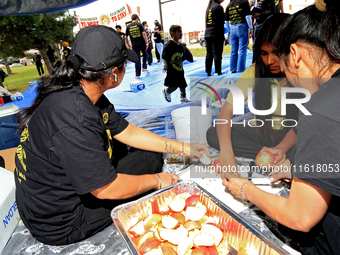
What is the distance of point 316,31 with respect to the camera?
26.4 inches

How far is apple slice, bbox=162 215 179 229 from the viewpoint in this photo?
78 cm

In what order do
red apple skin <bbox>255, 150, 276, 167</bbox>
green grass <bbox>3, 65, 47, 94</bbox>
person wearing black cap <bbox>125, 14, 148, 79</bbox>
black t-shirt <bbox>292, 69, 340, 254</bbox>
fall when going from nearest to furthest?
black t-shirt <bbox>292, 69, 340, 254</bbox> → red apple skin <bbox>255, 150, 276, 167</bbox> → person wearing black cap <bbox>125, 14, 148, 79</bbox> → green grass <bbox>3, 65, 47, 94</bbox>

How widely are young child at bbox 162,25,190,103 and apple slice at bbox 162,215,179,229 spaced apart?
9.41 feet

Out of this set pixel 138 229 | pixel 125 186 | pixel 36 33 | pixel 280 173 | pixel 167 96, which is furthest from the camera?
pixel 36 33

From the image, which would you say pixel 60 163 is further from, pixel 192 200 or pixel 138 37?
pixel 138 37

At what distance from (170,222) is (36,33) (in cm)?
714

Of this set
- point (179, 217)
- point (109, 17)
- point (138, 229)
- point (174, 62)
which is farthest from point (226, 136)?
point (109, 17)

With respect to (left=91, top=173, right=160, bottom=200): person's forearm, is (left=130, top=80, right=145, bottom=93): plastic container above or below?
below

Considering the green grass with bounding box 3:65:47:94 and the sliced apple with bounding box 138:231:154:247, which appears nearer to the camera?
the sliced apple with bounding box 138:231:154:247

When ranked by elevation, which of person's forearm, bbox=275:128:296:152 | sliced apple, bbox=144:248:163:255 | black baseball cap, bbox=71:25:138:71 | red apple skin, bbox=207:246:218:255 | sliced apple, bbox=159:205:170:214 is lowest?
person's forearm, bbox=275:128:296:152

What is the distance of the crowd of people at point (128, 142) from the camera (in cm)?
62

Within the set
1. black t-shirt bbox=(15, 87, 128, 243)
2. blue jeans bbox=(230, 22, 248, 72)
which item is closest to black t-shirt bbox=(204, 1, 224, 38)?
blue jeans bbox=(230, 22, 248, 72)

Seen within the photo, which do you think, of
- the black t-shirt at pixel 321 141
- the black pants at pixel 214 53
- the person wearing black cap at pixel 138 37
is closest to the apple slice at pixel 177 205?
the black t-shirt at pixel 321 141

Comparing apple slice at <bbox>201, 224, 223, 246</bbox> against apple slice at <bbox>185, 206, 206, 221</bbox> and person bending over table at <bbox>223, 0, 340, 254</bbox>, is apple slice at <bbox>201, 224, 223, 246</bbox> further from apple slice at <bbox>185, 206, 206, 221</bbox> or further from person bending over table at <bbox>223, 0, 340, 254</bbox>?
person bending over table at <bbox>223, 0, 340, 254</bbox>
